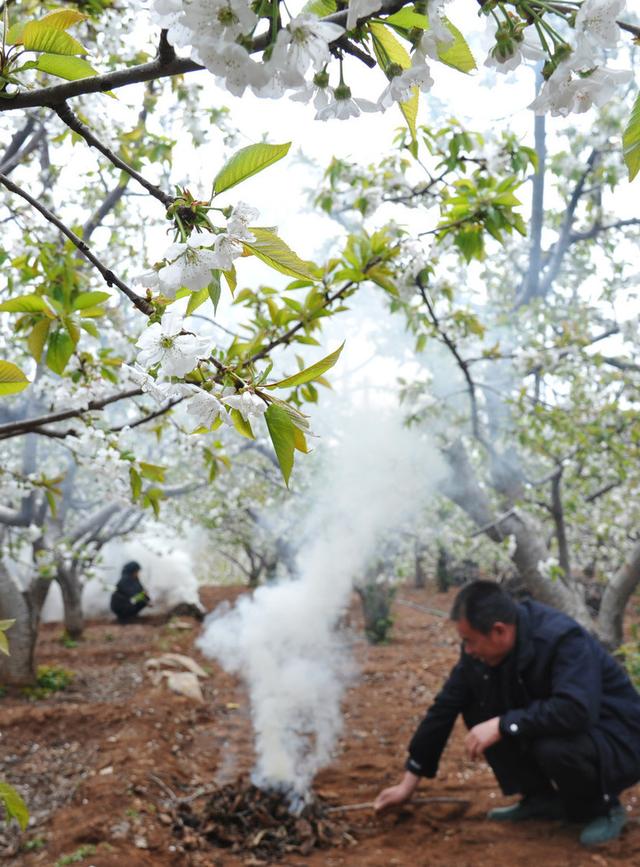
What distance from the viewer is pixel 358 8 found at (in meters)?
0.70

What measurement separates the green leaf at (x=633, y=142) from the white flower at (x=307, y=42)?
34 cm

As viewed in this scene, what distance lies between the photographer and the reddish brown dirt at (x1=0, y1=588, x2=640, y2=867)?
10.2 ft

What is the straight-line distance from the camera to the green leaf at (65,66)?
915 millimetres

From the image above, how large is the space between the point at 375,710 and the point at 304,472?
613 cm

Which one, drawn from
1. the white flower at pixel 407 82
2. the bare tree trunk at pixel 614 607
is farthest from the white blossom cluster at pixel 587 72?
the bare tree trunk at pixel 614 607

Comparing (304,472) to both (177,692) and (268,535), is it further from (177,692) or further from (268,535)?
(177,692)

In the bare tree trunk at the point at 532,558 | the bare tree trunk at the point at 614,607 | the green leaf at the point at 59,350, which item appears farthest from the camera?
the bare tree trunk at the point at 532,558

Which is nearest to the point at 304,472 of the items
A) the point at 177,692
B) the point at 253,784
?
the point at 177,692

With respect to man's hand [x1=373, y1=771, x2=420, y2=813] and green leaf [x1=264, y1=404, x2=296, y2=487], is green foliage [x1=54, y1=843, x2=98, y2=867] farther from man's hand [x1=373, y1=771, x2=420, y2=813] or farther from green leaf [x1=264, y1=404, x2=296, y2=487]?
green leaf [x1=264, y1=404, x2=296, y2=487]

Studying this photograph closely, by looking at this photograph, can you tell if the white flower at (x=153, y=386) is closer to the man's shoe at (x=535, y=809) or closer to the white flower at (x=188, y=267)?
the white flower at (x=188, y=267)

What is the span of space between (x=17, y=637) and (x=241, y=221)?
6672 mm

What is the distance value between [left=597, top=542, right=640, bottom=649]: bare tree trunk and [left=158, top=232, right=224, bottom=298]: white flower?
489cm

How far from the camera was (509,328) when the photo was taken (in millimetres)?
7777

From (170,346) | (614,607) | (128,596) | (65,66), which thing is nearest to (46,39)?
(65,66)
